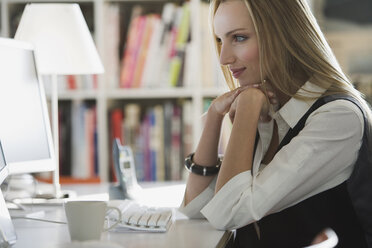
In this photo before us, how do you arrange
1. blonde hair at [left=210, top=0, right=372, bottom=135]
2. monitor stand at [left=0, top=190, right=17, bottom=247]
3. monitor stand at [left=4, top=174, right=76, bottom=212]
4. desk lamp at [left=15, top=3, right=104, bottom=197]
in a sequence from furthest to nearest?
desk lamp at [left=15, top=3, right=104, bottom=197], monitor stand at [left=4, top=174, right=76, bottom=212], blonde hair at [left=210, top=0, right=372, bottom=135], monitor stand at [left=0, top=190, right=17, bottom=247]

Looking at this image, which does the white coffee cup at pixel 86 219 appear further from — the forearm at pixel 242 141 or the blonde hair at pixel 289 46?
the blonde hair at pixel 289 46

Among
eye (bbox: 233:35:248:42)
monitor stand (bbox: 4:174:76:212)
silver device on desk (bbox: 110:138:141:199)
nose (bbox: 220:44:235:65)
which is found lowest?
monitor stand (bbox: 4:174:76:212)

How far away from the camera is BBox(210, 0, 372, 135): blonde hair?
57.3 inches

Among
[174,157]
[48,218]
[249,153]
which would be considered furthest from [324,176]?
[174,157]

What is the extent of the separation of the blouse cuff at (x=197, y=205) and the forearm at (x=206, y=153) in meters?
0.01

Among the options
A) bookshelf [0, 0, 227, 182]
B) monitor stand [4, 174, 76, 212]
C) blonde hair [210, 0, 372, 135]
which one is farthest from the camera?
bookshelf [0, 0, 227, 182]

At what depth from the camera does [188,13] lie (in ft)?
9.78

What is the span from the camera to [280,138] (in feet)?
4.97

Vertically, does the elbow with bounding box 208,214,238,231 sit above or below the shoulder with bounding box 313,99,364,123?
below

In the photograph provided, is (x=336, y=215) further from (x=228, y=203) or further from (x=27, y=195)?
(x=27, y=195)

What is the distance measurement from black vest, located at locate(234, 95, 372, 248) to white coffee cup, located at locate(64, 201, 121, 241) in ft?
1.38

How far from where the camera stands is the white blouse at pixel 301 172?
4.31 feet

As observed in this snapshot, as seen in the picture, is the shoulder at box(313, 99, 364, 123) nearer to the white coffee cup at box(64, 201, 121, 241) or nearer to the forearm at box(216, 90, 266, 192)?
the forearm at box(216, 90, 266, 192)

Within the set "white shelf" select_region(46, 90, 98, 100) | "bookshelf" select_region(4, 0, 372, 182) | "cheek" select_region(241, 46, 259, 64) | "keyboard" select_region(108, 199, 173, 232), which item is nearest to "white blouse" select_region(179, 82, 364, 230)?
"keyboard" select_region(108, 199, 173, 232)
